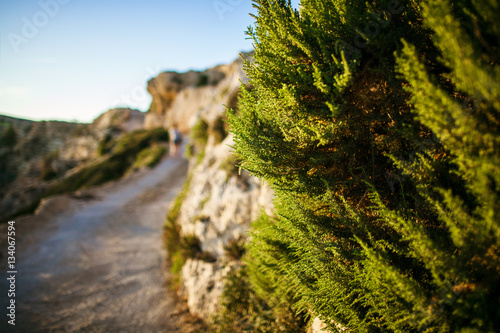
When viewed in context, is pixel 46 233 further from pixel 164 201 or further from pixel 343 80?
pixel 343 80

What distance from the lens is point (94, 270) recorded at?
8156 mm

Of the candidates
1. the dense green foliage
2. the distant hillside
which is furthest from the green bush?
the distant hillside

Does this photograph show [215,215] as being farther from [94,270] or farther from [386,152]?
[386,152]

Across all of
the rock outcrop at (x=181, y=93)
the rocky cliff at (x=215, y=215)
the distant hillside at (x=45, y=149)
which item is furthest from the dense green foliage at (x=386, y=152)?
the rock outcrop at (x=181, y=93)

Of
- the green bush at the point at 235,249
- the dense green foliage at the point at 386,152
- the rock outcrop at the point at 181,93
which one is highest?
the rock outcrop at the point at 181,93

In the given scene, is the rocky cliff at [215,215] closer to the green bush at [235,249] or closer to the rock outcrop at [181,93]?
the green bush at [235,249]

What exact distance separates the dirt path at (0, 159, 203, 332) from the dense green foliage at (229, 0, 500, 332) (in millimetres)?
5305

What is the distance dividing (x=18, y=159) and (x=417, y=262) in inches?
1600

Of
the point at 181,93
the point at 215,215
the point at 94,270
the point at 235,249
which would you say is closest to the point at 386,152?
the point at 235,249

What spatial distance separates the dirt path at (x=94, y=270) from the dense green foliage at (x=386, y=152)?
209 inches

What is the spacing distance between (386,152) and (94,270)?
34.6 ft

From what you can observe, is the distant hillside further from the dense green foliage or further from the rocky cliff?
the dense green foliage

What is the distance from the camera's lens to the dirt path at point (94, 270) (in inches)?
238

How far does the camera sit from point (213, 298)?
6.11 m
